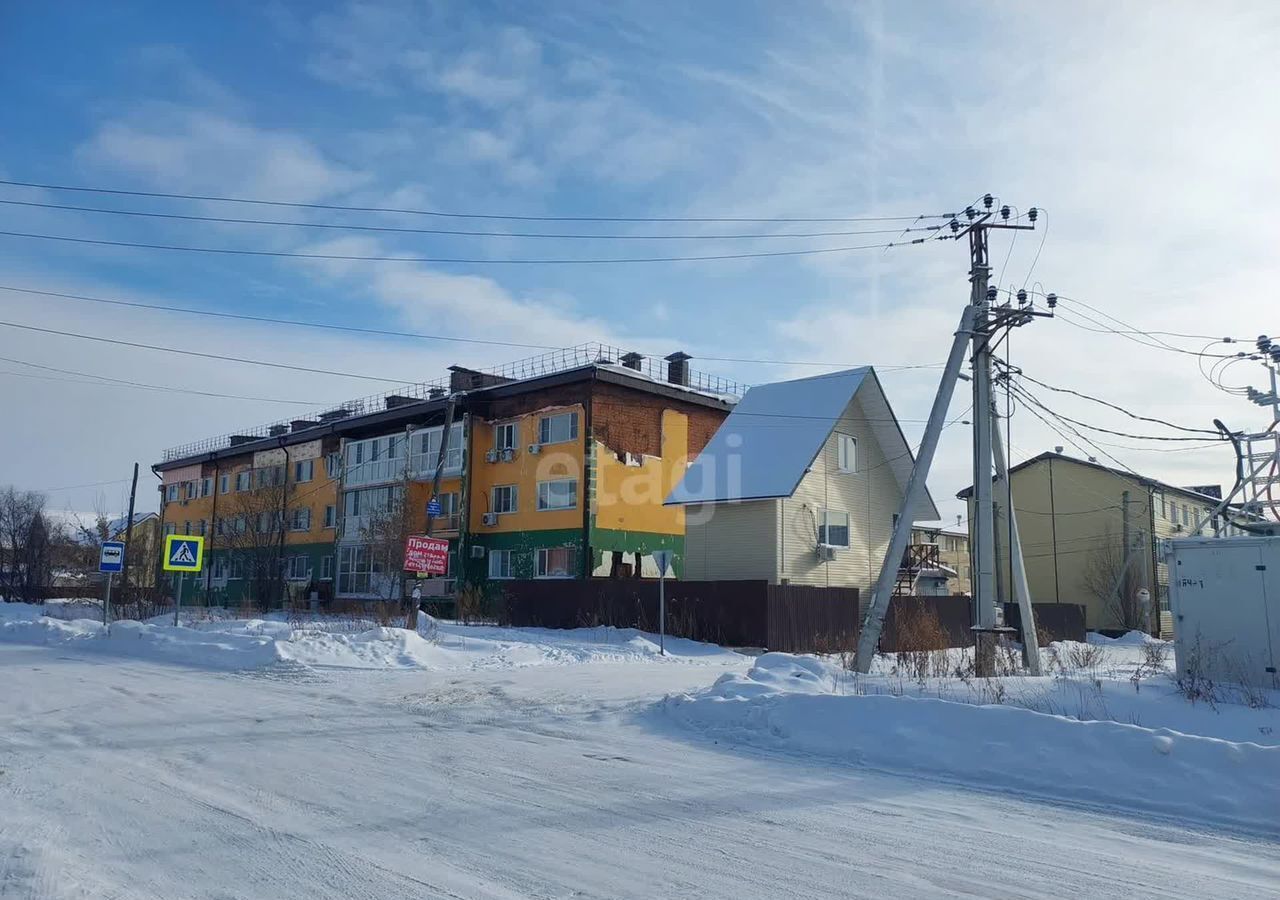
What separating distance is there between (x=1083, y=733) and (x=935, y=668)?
23.1ft

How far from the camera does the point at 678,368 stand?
4428 centimetres

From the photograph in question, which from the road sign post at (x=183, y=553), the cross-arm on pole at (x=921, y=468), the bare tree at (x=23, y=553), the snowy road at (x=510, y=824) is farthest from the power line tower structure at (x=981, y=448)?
the bare tree at (x=23, y=553)

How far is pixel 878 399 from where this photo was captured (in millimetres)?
35906

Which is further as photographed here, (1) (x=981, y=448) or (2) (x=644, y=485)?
(2) (x=644, y=485)

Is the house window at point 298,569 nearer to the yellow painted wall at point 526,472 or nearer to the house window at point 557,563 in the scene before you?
the yellow painted wall at point 526,472

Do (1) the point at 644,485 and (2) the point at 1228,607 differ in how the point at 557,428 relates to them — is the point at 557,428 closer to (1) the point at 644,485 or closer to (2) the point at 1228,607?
(1) the point at 644,485

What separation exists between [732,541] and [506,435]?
12587mm

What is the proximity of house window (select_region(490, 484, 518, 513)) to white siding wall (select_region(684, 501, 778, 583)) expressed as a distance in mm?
8952

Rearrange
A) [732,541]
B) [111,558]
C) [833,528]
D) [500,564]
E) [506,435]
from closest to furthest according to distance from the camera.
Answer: [111,558]
[732,541]
[833,528]
[500,564]
[506,435]

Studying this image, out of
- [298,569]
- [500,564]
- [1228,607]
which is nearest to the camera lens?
[1228,607]

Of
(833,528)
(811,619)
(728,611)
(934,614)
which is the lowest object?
(811,619)

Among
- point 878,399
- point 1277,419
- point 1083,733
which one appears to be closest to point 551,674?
point 1083,733

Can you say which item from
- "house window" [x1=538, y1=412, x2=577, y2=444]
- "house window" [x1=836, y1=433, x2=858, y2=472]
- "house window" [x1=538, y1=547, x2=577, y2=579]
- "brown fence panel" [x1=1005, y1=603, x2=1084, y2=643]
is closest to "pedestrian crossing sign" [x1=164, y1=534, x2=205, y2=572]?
"house window" [x1=538, y1=547, x2=577, y2=579]

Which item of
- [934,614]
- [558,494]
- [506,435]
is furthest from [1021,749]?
[506,435]
